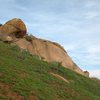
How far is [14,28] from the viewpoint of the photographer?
45.9 metres

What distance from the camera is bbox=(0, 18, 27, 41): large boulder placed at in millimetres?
45594

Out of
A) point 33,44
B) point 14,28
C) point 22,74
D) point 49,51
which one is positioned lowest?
point 22,74

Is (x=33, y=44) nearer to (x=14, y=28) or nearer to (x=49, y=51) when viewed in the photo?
(x=49, y=51)

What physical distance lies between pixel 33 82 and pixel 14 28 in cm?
2169

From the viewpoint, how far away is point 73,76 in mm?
35031

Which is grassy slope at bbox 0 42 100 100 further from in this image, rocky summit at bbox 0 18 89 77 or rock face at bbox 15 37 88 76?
rock face at bbox 15 37 88 76

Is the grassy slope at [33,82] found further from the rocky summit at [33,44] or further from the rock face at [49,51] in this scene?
the rock face at [49,51]

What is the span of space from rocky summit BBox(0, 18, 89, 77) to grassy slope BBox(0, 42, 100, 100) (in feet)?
31.4

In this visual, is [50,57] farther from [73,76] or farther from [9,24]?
[73,76]

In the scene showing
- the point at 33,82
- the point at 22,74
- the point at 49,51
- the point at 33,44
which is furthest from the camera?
the point at 49,51

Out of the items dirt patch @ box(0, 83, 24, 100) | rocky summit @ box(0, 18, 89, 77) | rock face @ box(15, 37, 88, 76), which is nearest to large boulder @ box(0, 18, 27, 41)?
rocky summit @ box(0, 18, 89, 77)

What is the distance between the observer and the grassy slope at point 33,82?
22469mm

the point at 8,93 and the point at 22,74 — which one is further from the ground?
the point at 22,74

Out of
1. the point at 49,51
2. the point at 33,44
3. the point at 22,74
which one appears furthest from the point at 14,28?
the point at 22,74
